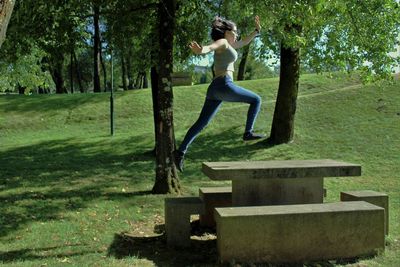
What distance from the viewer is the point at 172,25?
1107 centimetres

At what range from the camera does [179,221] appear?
7988 millimetres

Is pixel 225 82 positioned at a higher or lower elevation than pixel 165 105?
higher

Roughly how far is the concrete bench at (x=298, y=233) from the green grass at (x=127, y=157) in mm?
357

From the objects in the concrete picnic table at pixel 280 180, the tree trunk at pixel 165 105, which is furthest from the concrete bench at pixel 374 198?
the tree trunk at pixel 165 105

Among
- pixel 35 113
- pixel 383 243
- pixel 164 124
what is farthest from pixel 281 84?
pixel 35 113

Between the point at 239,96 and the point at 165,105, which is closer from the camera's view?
the point at 239,96

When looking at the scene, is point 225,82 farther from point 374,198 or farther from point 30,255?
point 30,255

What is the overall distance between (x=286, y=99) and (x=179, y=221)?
33.4ft

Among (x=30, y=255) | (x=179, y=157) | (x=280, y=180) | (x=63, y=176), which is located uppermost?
(x=179, y=157)

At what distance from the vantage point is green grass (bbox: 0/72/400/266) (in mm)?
7852

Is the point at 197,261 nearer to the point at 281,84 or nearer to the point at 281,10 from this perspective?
the point at 281,10

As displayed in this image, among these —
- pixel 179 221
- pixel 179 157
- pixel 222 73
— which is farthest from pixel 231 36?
pixel 179 221

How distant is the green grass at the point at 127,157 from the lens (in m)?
7.85

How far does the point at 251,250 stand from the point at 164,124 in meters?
4.60
